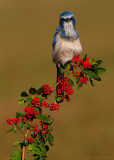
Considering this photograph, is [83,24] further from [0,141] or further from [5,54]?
[0,141]

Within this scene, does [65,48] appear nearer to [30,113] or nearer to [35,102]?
[35,102]

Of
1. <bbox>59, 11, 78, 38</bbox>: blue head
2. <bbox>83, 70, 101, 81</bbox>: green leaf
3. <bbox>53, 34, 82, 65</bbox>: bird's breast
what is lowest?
<bbox>83, 70, 101, 81</bbox>: green leaf

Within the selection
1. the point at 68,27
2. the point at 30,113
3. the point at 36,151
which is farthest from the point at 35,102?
the point at 68,27

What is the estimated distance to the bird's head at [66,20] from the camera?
8336mm

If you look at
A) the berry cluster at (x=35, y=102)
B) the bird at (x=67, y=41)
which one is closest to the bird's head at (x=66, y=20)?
the bird at (x=67, y=41)

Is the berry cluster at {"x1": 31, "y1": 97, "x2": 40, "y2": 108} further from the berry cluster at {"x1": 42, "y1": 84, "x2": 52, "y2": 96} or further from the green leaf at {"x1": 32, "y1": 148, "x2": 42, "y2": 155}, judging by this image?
the green leaf at {"x1": 32, "y1": 148, "x2": 42, "y2": 155}

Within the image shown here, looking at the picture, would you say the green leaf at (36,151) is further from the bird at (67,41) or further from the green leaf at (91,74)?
the bird at (67,41)

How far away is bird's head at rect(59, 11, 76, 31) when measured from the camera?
328 inches

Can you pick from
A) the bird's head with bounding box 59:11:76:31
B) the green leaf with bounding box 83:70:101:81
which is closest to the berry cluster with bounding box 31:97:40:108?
the green leaf with bounding box 83:70:101:81

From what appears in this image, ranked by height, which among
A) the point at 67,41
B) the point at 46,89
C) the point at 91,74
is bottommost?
the point at 46,89

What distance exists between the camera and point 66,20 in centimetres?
838

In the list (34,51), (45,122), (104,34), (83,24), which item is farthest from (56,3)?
(45,122)

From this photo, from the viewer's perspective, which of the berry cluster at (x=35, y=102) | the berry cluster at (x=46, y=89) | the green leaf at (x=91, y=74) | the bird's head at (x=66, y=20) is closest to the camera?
the berry cluster at (x=35, y=102)

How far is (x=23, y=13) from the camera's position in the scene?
46750 mm
